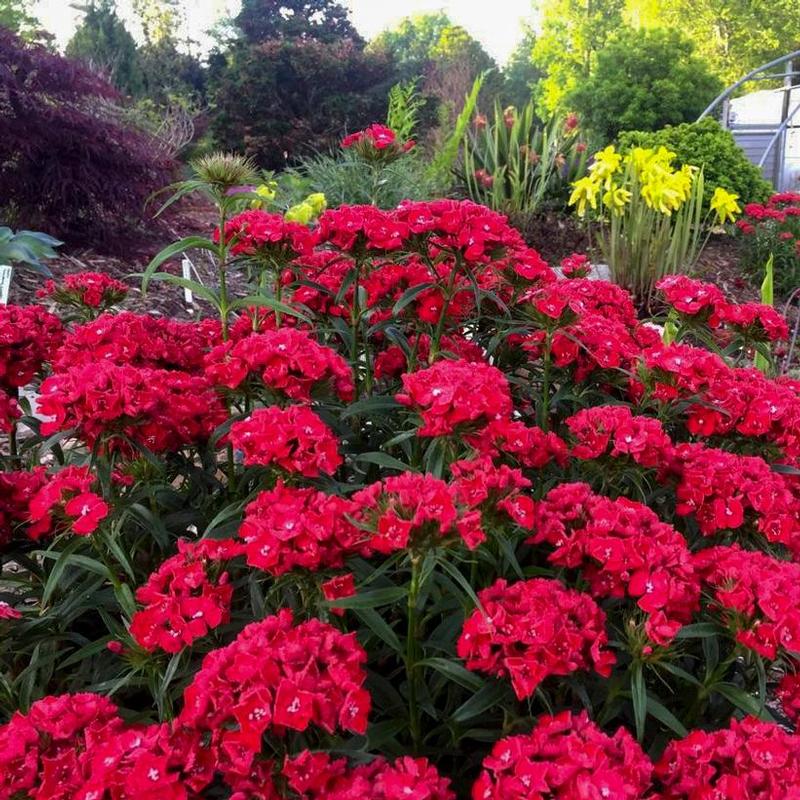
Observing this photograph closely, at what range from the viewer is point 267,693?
101 centimetres

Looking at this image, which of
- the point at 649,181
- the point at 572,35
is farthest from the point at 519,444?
the point at 572,35

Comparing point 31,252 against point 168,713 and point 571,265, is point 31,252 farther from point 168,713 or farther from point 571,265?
point 168,713

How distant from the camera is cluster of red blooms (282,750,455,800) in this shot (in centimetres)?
101

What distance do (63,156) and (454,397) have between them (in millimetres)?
Answer: 5956

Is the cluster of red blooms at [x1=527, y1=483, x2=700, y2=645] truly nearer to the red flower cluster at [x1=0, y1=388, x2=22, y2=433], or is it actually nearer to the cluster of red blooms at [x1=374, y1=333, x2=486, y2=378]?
the cluster of red blooms at [x1=374, y1=333, x2=486, y2=378]

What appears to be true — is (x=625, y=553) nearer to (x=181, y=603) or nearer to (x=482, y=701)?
Answer: (x=482, y=701)

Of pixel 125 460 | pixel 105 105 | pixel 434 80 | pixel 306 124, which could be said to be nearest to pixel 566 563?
pixel 125 460

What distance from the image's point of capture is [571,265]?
2697mm

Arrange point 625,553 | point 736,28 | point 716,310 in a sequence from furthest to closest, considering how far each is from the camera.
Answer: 1. point 736,28
2. point 716,310
3. point 625,553

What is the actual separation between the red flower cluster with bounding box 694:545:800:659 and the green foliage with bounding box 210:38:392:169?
46.8ft

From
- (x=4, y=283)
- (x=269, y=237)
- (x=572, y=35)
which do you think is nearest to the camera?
(x=269, y=237)

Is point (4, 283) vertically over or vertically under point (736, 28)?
under

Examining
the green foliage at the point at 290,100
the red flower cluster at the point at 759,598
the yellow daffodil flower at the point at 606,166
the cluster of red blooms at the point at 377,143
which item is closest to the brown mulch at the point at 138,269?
the cluster of red blooms at the point at 377,143

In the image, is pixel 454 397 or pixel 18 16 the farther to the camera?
pixel 18 16
